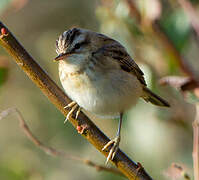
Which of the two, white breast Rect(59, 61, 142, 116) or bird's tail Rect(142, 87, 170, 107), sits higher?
white breast Rect(59, 61, 142, 116)

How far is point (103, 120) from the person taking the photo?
477 centimetres

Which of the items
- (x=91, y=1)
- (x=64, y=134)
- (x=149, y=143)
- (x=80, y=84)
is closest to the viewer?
(x=80, y=84)

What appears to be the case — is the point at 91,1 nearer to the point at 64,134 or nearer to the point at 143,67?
the point at 64,134

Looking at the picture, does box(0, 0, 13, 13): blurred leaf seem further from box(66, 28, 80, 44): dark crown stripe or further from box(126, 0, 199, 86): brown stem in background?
box(126, 0, 199, 86): brown stem in background

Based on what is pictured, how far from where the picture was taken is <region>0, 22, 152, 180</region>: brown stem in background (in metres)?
2.21

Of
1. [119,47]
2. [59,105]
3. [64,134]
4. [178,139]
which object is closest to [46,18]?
[64,134]

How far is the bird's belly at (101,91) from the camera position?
3.13 metres

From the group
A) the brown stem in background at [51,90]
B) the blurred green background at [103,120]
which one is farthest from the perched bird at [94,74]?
the brown stem in background at [51,90]

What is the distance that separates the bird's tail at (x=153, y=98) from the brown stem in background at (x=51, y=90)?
140 cm

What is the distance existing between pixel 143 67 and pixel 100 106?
1.72 feet

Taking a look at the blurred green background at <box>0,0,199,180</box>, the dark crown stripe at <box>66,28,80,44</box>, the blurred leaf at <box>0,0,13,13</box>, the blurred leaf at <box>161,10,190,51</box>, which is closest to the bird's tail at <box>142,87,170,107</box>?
the blurred green background at <box>0,0,199,180</box>

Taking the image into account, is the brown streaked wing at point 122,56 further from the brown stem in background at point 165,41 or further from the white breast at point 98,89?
the brown stem in background at point 165,41

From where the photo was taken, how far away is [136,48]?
3961mm

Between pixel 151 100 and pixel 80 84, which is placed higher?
pixel 80 84
